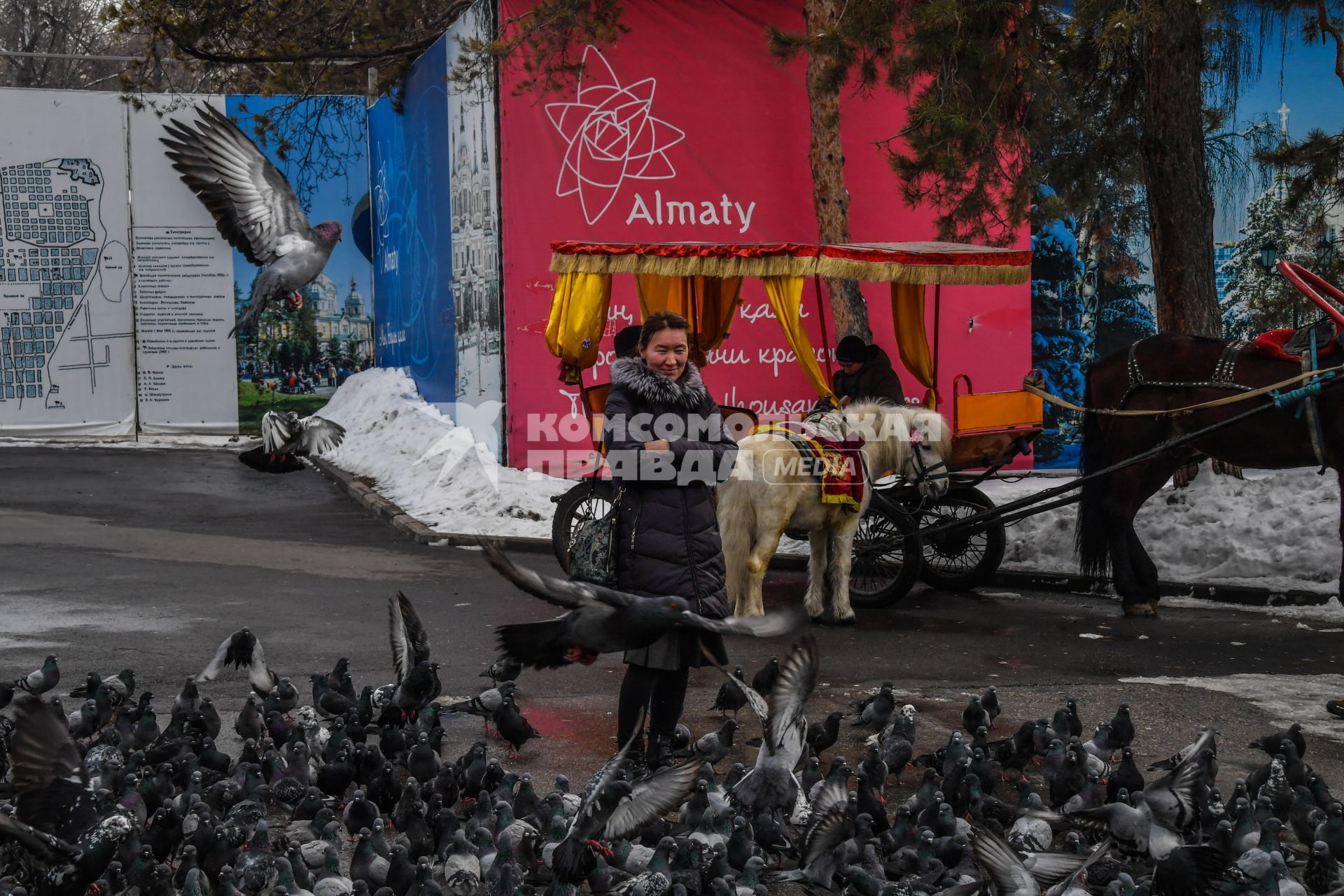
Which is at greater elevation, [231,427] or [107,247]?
[107,247]

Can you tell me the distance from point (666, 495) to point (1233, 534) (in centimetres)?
702

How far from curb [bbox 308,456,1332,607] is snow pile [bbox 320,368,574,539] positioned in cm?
15

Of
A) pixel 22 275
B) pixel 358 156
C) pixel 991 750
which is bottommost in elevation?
pixel 991 750

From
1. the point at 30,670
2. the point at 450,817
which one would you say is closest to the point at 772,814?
the point at 450,817

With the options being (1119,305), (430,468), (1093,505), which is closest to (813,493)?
(1093,505)

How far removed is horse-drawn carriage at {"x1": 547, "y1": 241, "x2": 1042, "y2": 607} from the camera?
9.82 metres

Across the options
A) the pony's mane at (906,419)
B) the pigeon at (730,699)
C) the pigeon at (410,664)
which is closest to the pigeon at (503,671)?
the pigeon at (410,664)

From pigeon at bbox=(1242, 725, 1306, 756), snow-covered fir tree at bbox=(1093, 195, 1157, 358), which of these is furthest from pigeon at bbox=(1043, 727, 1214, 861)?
snow-covered fir tree at bbox=(1093, 195, 1157, 358)

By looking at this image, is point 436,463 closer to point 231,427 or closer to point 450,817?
point 231,427

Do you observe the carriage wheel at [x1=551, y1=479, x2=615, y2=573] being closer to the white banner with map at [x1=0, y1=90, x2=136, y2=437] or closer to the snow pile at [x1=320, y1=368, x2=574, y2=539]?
the snow pile at [x1=320, y1=368, x2=574, y2=539]

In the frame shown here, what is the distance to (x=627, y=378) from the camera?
18.6 feet

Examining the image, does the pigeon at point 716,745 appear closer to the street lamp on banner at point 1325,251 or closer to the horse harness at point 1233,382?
the horse harness at point 1233,382

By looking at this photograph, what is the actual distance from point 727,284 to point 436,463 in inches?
243

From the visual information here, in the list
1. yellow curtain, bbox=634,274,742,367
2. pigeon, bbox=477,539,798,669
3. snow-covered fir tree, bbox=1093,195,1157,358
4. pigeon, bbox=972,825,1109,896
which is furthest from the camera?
snow-covered fir tree, bbox=1093,195,1157,358
